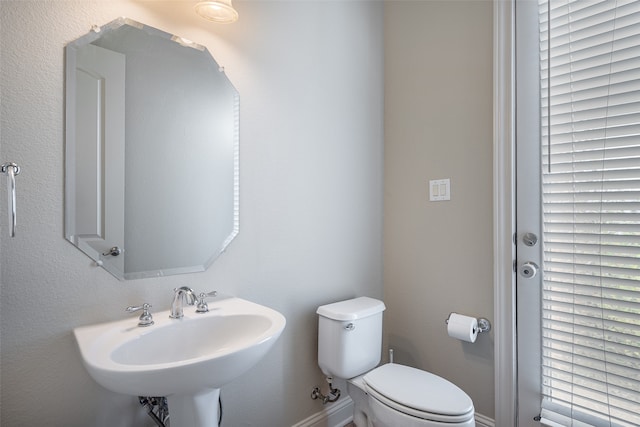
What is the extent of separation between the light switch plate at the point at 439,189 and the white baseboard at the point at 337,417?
109 centimetres

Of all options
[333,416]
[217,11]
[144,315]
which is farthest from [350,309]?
[217,11]

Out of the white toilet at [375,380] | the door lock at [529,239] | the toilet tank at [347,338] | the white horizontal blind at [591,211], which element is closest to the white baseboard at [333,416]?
the white toilet at [375,380]

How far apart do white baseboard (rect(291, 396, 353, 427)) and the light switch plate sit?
1201mm

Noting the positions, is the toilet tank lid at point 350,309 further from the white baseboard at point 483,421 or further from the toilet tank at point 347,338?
the white baseboard at point 483,421

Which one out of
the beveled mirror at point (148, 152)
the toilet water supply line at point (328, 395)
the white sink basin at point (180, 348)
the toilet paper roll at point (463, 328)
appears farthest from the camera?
the toilet water supply line at point (328, 395)

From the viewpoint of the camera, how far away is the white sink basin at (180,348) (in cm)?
79

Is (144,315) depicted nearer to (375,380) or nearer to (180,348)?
(180,348)

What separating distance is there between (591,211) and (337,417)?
153cm

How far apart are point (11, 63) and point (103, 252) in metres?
0.59

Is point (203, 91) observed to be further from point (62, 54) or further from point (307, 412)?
Result: point (307, 412)

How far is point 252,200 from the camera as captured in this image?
4.76 feet

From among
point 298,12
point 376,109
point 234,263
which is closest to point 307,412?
point 234,263

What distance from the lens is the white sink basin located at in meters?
0.79

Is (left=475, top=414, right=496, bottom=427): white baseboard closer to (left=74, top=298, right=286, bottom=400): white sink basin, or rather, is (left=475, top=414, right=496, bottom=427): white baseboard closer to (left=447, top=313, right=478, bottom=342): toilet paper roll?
(left=447, top=313, right=478, bottom=342): toilet paper roll
